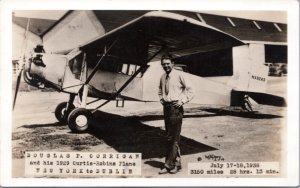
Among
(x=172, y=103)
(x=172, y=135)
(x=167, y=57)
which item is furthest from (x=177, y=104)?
(x=167, y=57)

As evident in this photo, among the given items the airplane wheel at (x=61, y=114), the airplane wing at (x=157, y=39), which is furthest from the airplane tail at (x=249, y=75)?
the airplane wheel at (x=61, y=114)

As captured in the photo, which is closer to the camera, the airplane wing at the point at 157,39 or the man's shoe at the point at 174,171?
the airplane wing at the point at 157,39

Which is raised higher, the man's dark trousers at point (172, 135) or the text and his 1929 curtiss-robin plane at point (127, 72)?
the text and his 1929 curtiss-robin plane at point (127, 72)

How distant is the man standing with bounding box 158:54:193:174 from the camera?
7.78ft

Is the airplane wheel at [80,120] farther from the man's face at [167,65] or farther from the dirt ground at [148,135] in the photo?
the man's face at [167,65]

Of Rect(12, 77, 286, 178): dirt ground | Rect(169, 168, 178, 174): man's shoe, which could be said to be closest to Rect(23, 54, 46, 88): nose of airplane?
Rect(12, 77, 286, 178): dirt ground

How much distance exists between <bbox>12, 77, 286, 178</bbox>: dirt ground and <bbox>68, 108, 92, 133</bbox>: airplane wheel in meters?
0.04

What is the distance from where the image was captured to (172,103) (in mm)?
2363

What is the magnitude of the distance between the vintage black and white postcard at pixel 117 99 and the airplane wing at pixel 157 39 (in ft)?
0.04

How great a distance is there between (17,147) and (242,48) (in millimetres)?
1736

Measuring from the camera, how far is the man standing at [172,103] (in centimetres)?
237

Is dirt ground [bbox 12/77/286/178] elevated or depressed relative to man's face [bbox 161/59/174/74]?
depressed

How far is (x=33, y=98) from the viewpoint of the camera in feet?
8.38

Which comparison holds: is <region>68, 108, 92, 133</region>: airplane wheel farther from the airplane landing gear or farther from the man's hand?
the man's hand
